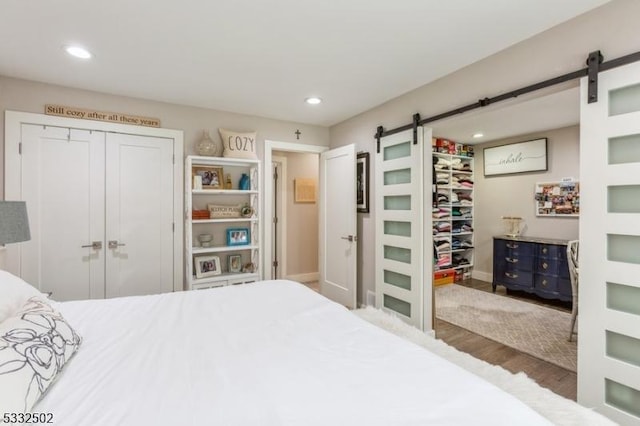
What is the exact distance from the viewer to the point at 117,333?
1459 millimetres

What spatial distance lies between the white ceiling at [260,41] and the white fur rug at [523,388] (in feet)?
6.95

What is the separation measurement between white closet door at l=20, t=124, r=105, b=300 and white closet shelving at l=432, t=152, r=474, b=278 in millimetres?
4441

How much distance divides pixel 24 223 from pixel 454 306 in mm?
4309

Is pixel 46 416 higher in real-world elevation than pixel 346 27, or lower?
lower

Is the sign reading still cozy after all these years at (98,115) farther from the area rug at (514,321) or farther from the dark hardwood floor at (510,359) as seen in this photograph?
the area rug at (514,321)

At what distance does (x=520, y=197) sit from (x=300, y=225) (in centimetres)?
357

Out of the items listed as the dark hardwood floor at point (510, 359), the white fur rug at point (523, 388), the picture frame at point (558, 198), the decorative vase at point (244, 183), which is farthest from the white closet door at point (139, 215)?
the picture frame at point (558, 198)

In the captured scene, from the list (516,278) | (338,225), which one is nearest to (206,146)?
(338,225)

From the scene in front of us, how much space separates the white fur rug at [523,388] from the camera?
1399 millimetres

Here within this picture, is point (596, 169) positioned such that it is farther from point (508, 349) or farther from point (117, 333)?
point (117, 333)

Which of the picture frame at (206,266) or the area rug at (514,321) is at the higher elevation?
the picture frame at (206,266)

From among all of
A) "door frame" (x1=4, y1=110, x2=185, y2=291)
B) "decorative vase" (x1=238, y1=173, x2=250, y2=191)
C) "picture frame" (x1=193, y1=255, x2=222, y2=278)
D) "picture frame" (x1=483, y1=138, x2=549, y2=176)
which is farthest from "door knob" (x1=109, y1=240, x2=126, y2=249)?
"picture frame" (x1=483, y1=138, x2=549, y2=176)

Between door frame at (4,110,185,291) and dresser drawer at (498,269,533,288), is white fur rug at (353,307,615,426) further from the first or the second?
dresser drawer at (498,269,533,288)

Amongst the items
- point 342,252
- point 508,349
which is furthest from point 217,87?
point 508,349
